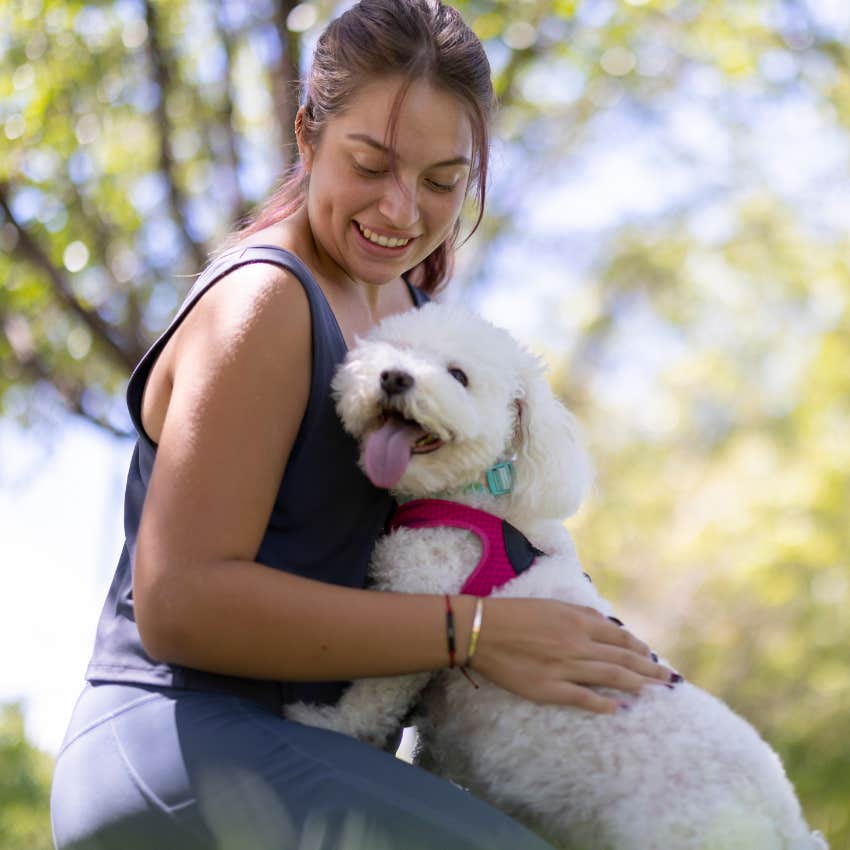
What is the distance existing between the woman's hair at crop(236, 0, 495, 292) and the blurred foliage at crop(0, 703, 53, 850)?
2.66 m

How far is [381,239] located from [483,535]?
2.19 ft

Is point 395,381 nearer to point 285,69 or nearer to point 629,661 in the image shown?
point 629,661

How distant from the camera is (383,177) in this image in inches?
91.7

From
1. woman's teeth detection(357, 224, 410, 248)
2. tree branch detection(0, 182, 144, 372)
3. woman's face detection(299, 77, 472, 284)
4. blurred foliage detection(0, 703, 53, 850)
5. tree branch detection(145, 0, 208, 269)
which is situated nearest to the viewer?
woman's face detection(299, 77, 472, 284)

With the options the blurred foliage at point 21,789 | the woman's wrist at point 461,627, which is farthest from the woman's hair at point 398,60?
the blurred foliage at point 21,789

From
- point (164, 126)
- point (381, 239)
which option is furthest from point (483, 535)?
point (164, 126)

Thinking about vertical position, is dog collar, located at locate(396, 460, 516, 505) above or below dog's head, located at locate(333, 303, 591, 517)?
below

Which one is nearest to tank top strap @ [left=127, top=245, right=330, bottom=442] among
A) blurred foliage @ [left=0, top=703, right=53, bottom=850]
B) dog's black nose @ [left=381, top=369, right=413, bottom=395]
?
dog's black nose @ [left=381, top=369, right=413, bottom=395]

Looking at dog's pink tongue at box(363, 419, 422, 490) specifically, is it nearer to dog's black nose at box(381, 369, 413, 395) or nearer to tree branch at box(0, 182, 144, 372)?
dog's black nose at box(381, 369, 413, 395)

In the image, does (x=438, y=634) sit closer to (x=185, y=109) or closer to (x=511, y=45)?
(x=511, y=45)

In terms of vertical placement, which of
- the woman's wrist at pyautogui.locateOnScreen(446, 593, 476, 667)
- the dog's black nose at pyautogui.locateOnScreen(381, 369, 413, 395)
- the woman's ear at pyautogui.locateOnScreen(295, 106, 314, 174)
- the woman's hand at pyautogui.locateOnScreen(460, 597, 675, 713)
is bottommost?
the woman's hand at pyautogui.locateOnScreen(460, 597, 675, 713)

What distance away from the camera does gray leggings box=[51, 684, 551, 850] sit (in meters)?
1.84

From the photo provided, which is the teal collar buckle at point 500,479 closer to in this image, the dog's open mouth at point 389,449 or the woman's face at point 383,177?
the dog's open mouth at point 389,449

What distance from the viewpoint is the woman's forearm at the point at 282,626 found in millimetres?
1876
